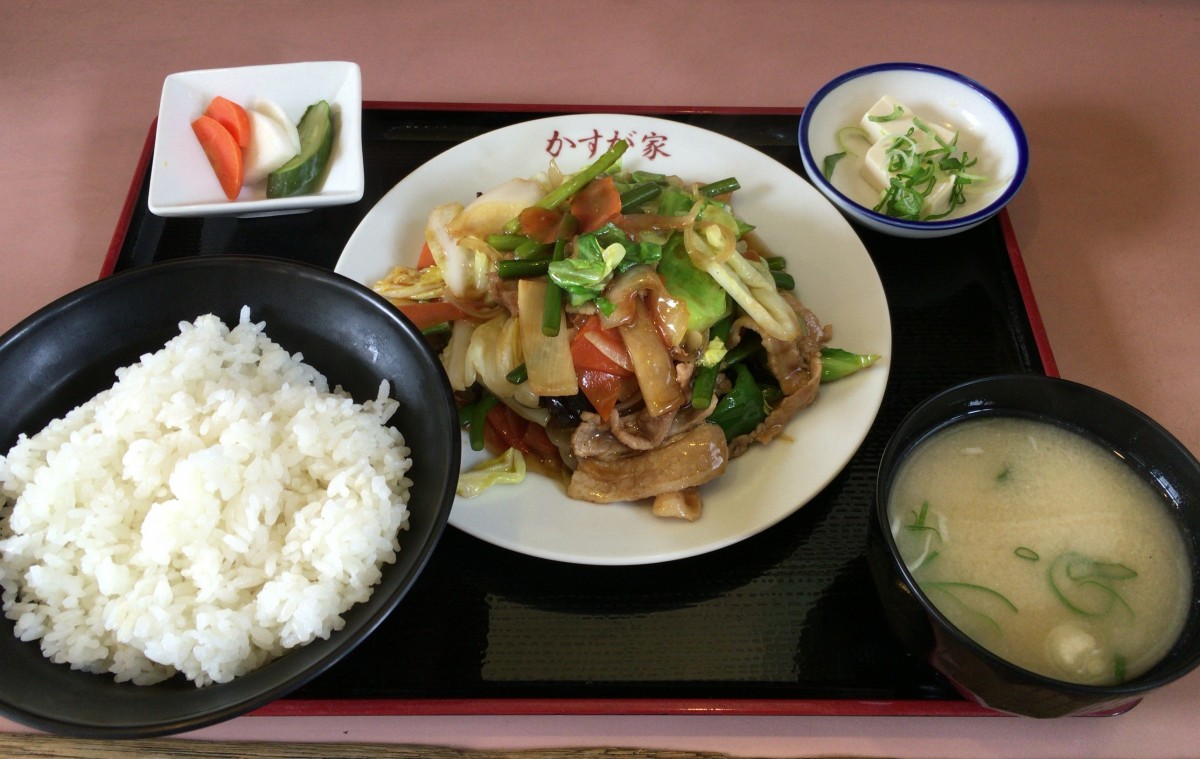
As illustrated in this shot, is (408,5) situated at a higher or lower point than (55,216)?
higher

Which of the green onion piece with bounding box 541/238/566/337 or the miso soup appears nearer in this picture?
the miso soup

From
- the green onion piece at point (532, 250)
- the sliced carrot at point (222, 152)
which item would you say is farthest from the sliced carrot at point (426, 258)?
the sliced carrot at point (222, 152)

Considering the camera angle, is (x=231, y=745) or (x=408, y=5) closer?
(x=231, y=745)

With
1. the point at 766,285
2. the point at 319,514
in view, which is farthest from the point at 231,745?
the point at 766,285

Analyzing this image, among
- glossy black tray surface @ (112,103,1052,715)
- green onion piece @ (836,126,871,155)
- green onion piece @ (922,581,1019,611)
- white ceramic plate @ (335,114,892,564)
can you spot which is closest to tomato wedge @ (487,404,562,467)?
white ceramic plate @ (335,114,892,564)

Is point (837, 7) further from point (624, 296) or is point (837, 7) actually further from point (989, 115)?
point (624, 296)

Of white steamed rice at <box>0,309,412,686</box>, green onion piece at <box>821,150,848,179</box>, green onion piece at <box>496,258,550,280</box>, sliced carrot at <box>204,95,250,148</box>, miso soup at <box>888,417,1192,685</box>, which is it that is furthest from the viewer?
green onion piece at <box>821,150,848,179</box>

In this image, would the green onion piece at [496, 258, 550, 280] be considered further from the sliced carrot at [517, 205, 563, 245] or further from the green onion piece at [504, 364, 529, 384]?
the green onion piece at [504, 364, 529, 384]
